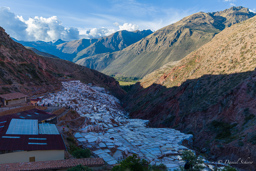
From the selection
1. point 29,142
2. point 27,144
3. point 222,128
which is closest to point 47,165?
point 27,144

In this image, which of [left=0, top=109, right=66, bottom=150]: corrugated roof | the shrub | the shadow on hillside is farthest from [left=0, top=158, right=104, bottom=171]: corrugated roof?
the shrub

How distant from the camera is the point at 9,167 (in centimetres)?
1095

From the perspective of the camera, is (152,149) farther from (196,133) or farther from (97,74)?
(97,74)

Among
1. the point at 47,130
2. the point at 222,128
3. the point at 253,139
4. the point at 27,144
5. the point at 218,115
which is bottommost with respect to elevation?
the point at 222,128

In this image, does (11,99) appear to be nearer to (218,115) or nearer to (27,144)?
(27,144)

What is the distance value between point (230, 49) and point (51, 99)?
4109cm

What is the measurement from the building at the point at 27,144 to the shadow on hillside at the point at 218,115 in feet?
54.5

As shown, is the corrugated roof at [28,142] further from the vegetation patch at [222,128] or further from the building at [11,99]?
the vegetation patch at [222,128]

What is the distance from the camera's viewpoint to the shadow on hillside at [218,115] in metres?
16.5

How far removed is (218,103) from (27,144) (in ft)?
82.7

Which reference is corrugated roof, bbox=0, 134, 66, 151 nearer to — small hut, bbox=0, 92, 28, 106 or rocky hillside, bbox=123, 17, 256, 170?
rocky hillside, bbox=123, 17, 256, 170

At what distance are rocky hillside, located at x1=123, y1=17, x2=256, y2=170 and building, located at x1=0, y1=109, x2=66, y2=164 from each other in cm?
1667

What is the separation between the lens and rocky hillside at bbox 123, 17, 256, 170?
17.4 metres

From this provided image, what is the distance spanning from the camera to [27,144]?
13.3 metres
